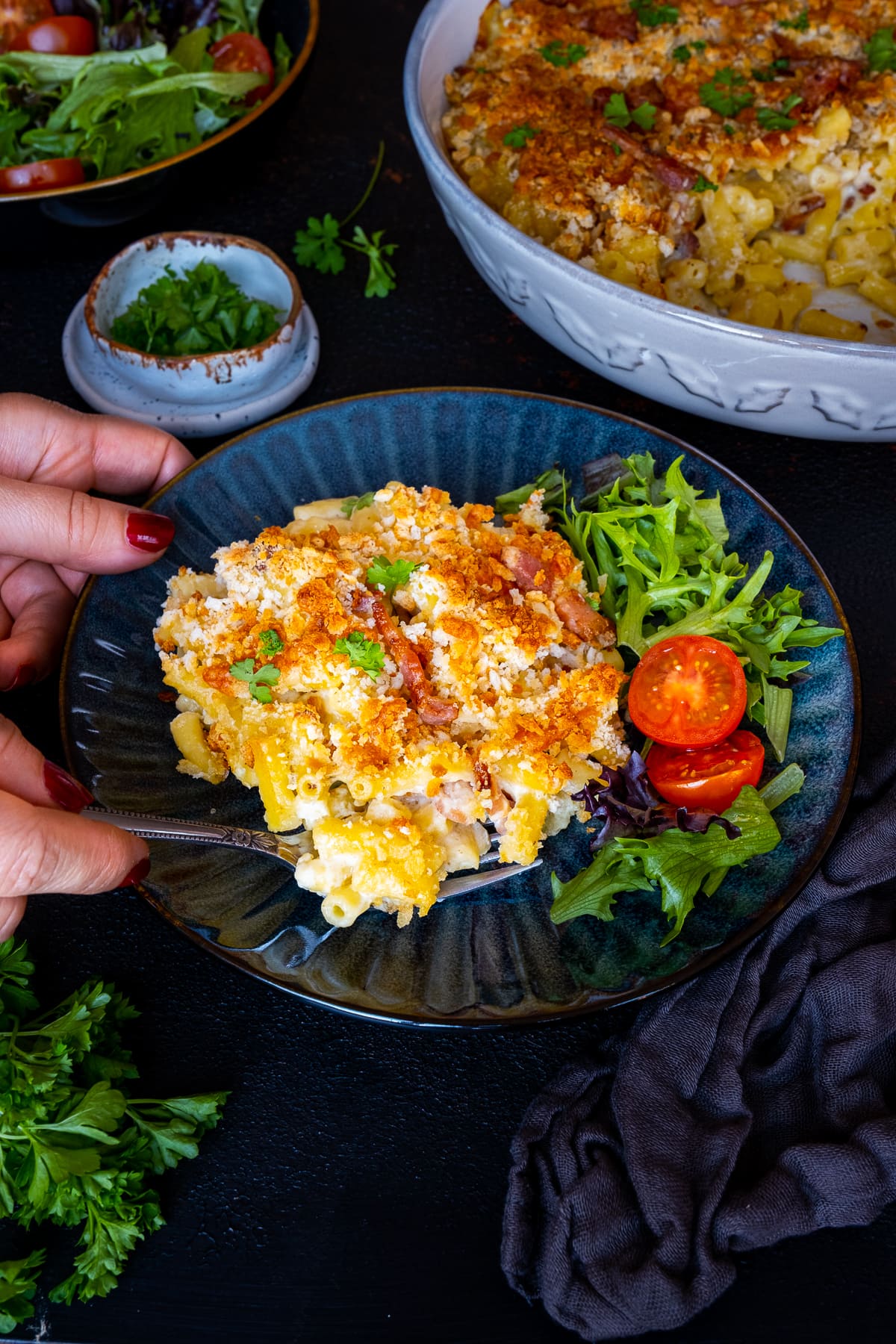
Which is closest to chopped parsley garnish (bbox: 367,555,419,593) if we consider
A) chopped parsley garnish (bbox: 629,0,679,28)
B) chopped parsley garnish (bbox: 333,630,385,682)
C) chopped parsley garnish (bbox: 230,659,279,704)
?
chopped parsley garnish (bbox: 333,630,385,682)

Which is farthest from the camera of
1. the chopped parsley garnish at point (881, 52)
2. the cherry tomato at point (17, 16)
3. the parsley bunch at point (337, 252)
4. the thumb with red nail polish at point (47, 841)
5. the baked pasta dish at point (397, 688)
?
the cherry tomato at point (17, 16)

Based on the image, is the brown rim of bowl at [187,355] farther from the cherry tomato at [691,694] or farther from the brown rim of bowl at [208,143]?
the cherry tomato at [691,694]

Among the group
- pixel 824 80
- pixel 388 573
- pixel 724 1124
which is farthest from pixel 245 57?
pixel 724 1124

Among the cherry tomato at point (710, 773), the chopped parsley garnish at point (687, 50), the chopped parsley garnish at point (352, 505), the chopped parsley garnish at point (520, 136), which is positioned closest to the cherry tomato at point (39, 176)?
the chopped parsley garnish at point (520, 136)

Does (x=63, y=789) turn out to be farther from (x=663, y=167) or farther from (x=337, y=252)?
(x=663, y=167)

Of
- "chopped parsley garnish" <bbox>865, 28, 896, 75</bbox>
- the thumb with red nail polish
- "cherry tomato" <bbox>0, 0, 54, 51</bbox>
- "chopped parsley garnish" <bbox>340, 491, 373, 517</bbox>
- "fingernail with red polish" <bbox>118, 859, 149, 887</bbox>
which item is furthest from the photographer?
"cherry tomato" <bbox>0, 0, 54, 51</bbox>

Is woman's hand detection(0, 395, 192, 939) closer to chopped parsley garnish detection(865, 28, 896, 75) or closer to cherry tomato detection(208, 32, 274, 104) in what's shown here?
cherry tomato detection(208, 32, 274, 104)
